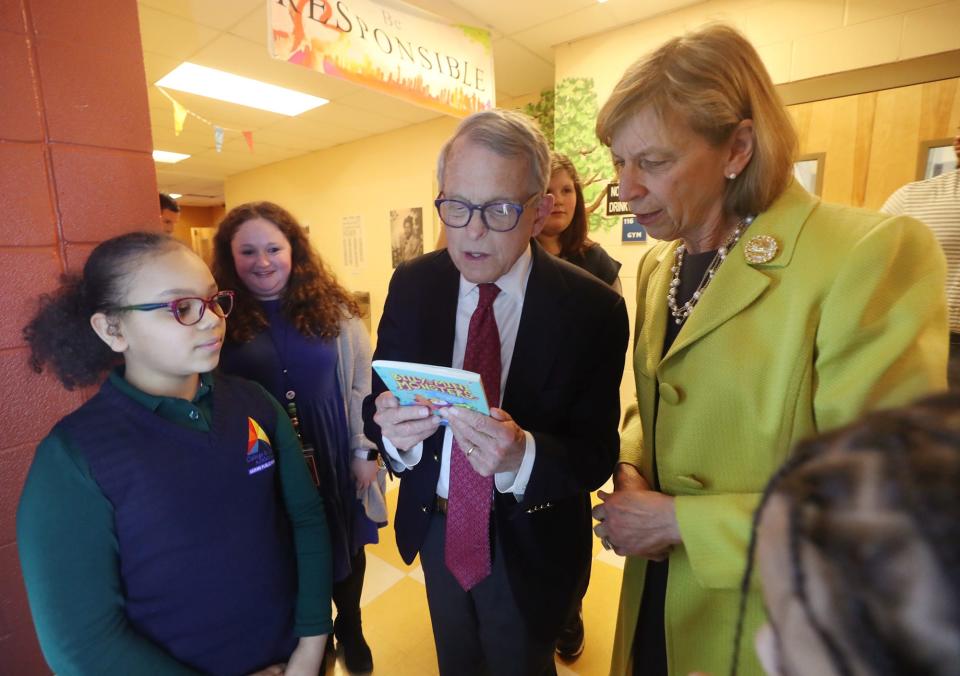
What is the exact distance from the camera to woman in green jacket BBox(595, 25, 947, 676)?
750 millimetres

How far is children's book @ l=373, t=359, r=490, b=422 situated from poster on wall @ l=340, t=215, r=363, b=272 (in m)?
6.28

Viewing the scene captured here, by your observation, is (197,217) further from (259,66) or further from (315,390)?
(315,390)

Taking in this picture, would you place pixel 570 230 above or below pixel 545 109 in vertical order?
below

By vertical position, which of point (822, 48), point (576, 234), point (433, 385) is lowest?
point (433, 385)

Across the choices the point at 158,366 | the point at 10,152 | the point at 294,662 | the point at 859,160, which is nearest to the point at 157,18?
the point at 10,152

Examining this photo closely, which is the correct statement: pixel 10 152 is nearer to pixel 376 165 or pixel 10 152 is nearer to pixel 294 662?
pixel 294 662

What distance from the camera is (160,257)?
109 cm

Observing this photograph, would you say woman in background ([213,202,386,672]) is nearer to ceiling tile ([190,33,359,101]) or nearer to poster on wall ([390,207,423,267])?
ceiling tile ([190,33,359,101])

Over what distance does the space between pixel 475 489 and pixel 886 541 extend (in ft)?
2.98

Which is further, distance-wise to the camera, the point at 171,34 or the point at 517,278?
the point at 171,34

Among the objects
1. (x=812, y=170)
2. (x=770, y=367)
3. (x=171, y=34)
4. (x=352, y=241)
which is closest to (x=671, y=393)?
(x=770, y=367)

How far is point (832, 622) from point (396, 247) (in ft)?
21.0

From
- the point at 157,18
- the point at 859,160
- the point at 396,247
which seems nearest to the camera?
the point at 859,160

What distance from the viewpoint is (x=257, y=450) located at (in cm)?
113
